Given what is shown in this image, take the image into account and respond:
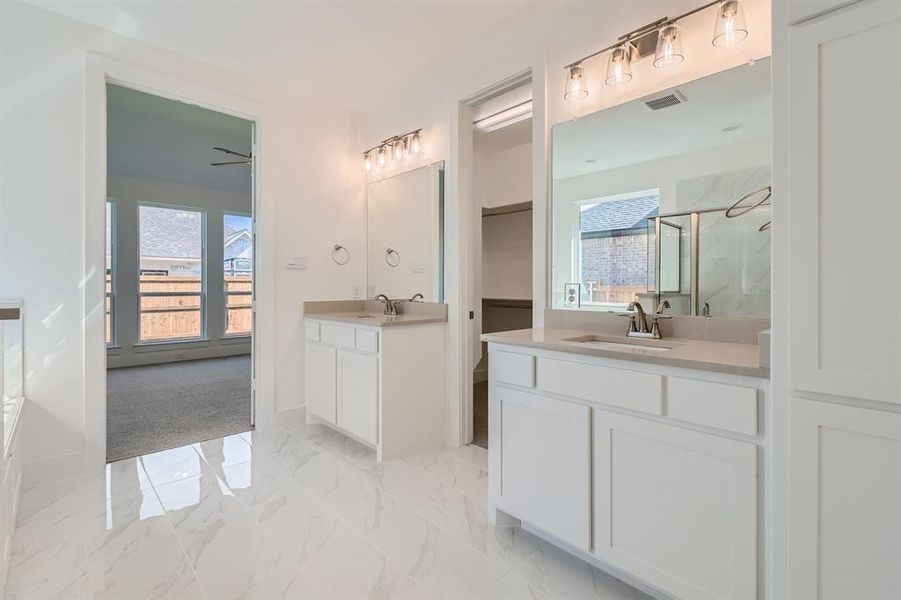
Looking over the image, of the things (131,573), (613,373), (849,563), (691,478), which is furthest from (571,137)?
(131,573)

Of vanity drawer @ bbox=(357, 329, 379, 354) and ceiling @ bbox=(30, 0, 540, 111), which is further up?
ceiling @ bbox=(30, 0, 540, 111)

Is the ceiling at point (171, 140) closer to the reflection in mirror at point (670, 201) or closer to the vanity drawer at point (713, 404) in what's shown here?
the reflection in mirror at point (670, 201)

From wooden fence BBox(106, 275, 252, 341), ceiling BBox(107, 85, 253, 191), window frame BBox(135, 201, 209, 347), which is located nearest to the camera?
ceiling BBox(107, 85, 253, 191)

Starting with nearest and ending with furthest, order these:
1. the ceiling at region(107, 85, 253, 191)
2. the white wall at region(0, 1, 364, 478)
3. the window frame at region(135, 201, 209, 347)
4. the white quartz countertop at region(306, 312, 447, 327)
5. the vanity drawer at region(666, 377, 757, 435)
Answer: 1. the vanity drawer at region(666, 377, 757, 435)
2. the white wall at region(0, 1, 364, 478)
3. the white quartz countertop at region(306, 312, 447, 327)
4. the ceiling at region(107, 85, 253, 191)
5. the window frame at region(135, 201, 209, 347)

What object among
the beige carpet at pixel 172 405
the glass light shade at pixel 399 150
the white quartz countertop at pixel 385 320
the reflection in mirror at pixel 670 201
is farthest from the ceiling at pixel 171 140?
the reflection in mirror at pixel 670 201

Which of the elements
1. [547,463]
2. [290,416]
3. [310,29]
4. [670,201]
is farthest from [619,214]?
[290,416]

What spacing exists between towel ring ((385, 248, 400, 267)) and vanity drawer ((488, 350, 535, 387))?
1818mm

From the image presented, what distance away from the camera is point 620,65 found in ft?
6.59

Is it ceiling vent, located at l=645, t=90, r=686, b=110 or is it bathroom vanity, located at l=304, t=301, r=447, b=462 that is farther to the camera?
bathroom vanity, located at l=304, t=301, r=447, b=462

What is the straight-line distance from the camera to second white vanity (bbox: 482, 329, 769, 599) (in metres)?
1.22

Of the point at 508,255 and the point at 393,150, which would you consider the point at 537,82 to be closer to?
the point at 393,150

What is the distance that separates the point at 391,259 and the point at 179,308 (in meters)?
4.59

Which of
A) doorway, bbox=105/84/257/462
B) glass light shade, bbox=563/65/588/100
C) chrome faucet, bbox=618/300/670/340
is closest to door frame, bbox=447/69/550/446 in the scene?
glass light shade, bbox=563/65/588/100

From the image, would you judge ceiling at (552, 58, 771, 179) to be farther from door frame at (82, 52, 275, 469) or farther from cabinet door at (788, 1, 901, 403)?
door frame at (82, 52, 275, 469)
